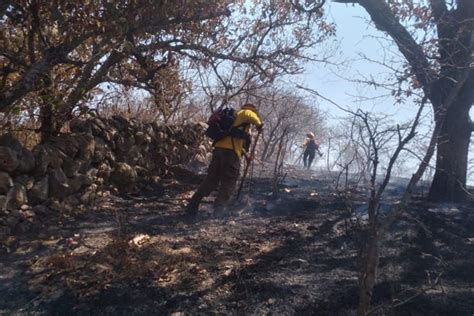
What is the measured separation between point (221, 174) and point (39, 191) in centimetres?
237

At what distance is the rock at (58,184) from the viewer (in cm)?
577

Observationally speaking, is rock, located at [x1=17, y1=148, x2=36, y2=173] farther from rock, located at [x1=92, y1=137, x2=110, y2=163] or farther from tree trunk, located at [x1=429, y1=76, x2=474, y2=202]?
tree trunk, located at [x1=429, y1=76, x2=474, y2=202]

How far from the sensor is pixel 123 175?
7.55 m

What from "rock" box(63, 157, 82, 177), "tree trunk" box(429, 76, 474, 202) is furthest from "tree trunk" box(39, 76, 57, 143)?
"tree trunk" box(429, 76, 474, 202)

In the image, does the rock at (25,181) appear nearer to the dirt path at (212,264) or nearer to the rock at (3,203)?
the rock at (3,203)

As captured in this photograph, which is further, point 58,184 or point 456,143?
point 456,143

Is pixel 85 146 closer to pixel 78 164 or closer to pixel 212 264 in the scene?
pixel 78 164

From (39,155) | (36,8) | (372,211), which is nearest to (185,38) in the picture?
(36,8)

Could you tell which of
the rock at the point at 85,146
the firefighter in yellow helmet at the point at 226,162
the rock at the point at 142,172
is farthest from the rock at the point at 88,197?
the rock at the point at 142,172

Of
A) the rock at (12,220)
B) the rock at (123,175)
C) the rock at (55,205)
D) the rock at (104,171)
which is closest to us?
the rock at (12,220)

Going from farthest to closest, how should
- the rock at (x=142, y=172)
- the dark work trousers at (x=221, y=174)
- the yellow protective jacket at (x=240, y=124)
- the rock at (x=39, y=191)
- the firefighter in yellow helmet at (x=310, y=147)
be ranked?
the firefighter in yellow helmet at (x=310, y=147) < the rock at (x=142, y=172) < the dark work trousers at (x=221, y=174) < the yellow protective jacket at (x=240, y=124) < the rock at (x=39, y=191)

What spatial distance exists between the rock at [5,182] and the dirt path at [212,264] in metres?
0.55

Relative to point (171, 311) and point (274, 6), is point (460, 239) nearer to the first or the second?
point (171, 311)

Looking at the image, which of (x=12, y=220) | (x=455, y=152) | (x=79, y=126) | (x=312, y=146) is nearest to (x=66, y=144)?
(x=79, y=126)
